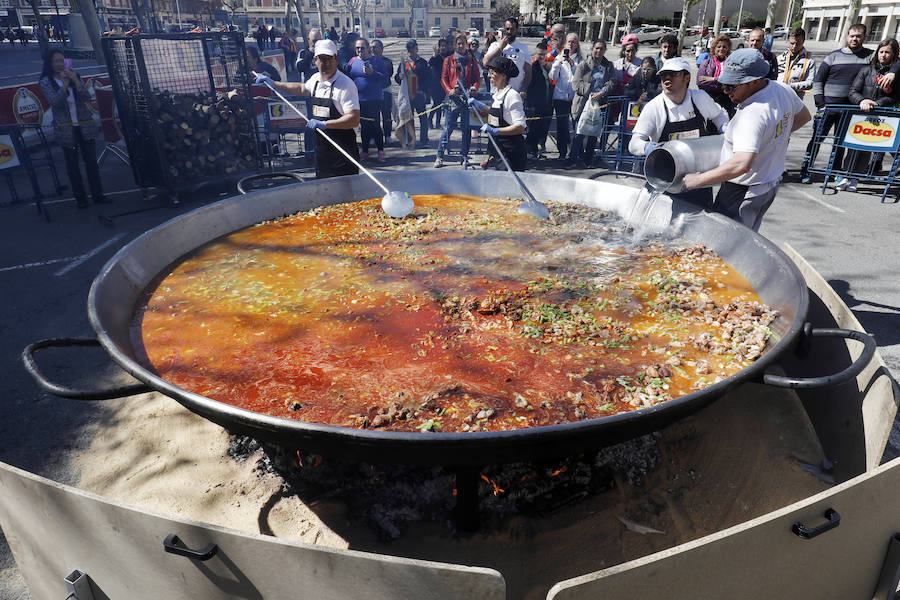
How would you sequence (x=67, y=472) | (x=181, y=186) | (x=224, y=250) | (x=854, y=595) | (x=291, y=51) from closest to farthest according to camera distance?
(x=854, y=595) < (x=67, y=472) < (x=224, y=250) < (x=181, y=186) < (x=291, y=51)

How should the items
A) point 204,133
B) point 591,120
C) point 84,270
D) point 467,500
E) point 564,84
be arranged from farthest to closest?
point 564,84 → point 591,120 → point 204,133 → point 84,270 → point 467,500

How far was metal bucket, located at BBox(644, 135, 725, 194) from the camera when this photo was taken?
382 centimetres

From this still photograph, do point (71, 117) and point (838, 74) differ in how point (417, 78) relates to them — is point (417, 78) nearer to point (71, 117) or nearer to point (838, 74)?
point (71, 117)

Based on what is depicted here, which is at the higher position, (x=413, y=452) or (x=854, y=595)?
(x=413, y=452)

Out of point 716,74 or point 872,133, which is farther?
point 716,74

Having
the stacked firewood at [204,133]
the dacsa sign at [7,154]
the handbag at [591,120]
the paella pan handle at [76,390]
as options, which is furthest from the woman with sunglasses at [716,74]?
the dacsa sign at [7,154]

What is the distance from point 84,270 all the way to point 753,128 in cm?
689

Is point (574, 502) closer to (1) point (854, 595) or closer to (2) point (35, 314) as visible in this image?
(1) point (854, 595)

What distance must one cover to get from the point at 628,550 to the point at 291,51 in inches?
1014

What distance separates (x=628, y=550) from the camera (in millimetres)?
2854

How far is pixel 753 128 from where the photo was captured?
3666 mm

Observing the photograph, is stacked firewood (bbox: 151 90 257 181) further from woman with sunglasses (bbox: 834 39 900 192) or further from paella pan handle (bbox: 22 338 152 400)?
woman with sunglasses (bbox: 834 39 900 192)

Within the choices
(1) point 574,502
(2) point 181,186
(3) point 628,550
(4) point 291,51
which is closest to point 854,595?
(3) point 628,550

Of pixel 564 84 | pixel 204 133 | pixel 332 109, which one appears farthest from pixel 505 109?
pixel 204 133
